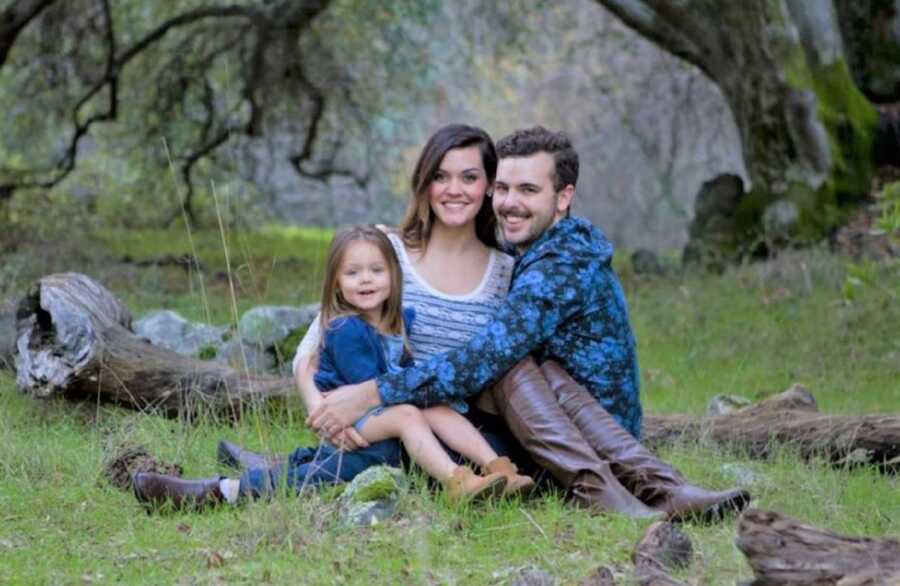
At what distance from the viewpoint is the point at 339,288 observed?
18.1 ft

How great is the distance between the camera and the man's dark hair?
557 centimetres

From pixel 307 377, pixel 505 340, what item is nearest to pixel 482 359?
pixel 505 340

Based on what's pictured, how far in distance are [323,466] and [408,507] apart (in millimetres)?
480

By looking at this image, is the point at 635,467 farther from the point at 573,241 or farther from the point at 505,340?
the point at 573,241

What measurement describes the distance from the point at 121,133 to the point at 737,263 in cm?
700

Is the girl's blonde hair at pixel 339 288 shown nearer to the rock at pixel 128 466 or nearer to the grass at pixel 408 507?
the grass at pixel 408 507

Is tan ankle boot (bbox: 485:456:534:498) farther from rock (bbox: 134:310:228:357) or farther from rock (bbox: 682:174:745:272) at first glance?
rock (bbox: 682:174:745:272)

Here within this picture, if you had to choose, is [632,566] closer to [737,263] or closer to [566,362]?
[566,362]

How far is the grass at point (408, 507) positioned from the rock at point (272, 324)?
1.26 metres

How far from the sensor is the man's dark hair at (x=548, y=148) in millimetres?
5570

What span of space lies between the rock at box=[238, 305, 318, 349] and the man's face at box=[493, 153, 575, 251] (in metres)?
2.68

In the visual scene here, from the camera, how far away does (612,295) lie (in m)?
5.57

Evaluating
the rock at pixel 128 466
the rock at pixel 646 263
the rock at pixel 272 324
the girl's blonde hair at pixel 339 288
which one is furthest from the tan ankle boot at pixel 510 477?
the rock at pixel 646 263

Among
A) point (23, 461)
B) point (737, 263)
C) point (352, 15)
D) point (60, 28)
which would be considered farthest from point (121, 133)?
point (23, 461)
